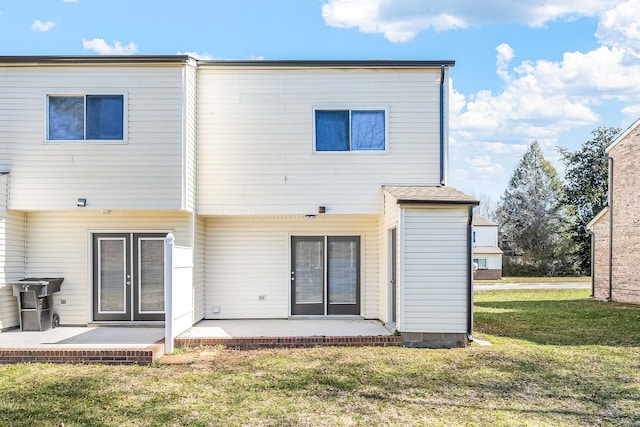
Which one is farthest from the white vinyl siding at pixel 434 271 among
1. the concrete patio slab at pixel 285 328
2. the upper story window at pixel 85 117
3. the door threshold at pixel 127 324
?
the upper story window at pixel 85 117

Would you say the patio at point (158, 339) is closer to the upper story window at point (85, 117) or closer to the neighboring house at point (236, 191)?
the neighboring house at point (236, 191)

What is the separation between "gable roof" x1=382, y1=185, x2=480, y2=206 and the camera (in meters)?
8.89

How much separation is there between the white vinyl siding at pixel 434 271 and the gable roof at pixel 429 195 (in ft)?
0.65

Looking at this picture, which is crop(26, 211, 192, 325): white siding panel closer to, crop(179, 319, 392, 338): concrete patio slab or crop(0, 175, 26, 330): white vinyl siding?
crop(0, 175, 26, 330): white vinyl siding

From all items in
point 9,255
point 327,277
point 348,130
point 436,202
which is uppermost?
point 348,130

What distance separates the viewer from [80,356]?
7.82 metres

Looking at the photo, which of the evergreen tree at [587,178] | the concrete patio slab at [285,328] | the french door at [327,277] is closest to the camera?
the concrete patio slab at [285,328]

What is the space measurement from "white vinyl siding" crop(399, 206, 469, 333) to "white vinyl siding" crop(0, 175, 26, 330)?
7490mm

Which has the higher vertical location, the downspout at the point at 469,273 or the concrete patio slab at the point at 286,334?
the downspout at the point at 469,273

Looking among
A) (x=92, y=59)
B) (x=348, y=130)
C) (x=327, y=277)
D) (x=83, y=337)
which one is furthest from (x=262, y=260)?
(x=92, y=59)

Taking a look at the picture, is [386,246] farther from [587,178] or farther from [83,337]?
[587,178]

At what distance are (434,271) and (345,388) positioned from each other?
3.33 m

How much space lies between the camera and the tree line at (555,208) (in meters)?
39.5

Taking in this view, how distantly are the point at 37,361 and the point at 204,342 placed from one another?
2.58 m
